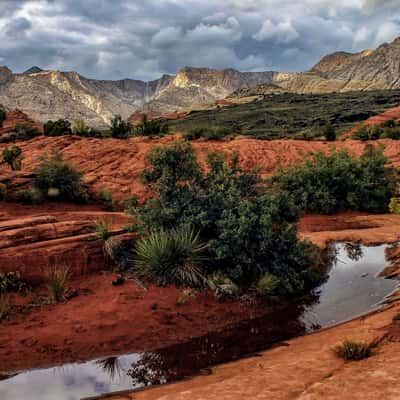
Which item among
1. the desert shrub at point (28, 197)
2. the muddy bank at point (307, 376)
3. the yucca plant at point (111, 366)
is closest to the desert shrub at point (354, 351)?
the muddy bank at point (307, 376)

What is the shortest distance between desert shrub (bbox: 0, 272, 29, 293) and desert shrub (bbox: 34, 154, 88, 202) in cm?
776

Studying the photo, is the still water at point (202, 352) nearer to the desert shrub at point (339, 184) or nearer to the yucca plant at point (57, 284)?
the yucca plant at point (57, 284)

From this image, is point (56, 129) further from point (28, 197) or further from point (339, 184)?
point (339, 184)

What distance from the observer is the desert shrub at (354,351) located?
5.74 metres

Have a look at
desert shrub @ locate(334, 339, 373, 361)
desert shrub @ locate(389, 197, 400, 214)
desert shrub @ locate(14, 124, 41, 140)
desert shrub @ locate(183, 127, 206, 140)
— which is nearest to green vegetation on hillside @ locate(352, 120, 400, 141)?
desert shrub @ locate(183, 127, 206, 140)

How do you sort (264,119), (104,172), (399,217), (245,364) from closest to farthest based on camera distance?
(245,364) → (399,217) → (104,172) → (264,119)

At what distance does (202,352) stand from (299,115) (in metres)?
70.0

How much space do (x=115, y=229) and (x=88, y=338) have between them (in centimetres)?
383

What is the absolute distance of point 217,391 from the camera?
5.09 m

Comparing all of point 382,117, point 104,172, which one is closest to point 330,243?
point 104,172

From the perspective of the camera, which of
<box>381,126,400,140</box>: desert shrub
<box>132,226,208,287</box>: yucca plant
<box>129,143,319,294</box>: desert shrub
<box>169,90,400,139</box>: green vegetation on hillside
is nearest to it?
<box>132,226,208,287</box>: yucca plant

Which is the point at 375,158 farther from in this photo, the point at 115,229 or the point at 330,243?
the point at 115,229

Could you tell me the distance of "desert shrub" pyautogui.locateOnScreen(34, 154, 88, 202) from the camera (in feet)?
56.4

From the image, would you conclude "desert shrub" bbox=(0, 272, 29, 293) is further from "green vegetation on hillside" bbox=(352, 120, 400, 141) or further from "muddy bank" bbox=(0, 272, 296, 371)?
"green vegetation on hillside" bbox=(352, 120, 400, 141)
